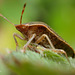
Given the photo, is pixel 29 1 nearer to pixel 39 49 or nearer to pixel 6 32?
pixel 6 32

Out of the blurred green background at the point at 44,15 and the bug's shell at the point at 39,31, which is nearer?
the bug's shell at the point at 39,31

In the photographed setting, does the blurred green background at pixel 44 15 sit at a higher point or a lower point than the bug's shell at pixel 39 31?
higher

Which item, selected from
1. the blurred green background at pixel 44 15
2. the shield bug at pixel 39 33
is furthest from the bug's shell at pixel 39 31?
the blurred green background at pixel 44 15

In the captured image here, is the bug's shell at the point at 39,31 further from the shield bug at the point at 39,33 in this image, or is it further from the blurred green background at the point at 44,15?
the blurred green background at the point at 44,15

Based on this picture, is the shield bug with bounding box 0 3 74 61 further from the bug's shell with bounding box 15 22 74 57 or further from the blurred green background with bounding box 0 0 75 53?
the blurred green background with bounding box 0 0 75 53

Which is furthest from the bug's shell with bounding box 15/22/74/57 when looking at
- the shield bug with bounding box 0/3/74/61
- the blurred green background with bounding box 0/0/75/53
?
the blurred green background with bounding box 0/0/75/53

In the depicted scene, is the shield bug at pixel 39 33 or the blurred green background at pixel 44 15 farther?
the blurred green background at pixel 44 15

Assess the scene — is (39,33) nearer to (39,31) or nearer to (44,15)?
(39,31)

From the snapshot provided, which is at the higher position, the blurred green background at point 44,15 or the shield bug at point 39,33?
the blurred green background at point 44,15
